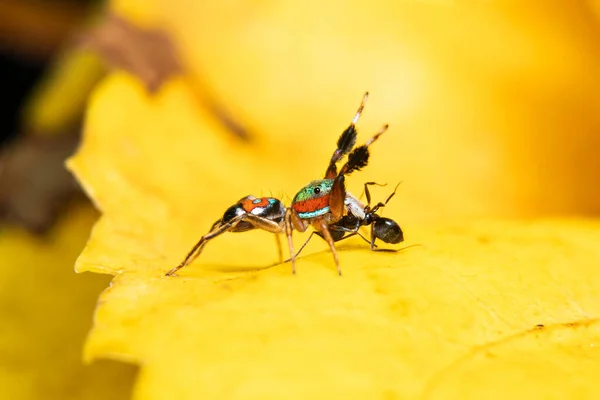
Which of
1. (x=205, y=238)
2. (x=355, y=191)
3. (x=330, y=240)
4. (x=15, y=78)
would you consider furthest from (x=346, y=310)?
(x=15, y=78)

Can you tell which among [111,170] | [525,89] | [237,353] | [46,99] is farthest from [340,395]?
[46,99]

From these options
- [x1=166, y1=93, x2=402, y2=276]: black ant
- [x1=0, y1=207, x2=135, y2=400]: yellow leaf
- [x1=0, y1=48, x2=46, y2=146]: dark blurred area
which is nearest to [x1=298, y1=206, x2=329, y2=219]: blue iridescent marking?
[x1=166, y1=93, x2=402, y2=276]: black ant

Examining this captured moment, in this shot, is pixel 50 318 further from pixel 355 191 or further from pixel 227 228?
pixel 355 191

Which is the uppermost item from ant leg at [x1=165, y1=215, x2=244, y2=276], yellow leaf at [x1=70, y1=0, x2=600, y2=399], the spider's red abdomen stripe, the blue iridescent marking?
yellow leaf at [x1=70, y1=0, x2=600, y2=399]

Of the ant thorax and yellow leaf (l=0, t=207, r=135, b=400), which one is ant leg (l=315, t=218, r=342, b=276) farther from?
yellow leaf (l=0, t=207, r=135, b=400)

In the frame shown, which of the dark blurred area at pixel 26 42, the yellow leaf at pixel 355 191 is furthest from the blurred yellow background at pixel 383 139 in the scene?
the dark blurred area at pixel 26 42

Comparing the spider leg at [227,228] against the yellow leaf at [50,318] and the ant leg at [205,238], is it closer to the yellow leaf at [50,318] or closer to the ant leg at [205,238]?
the ant leg at [205,238]
